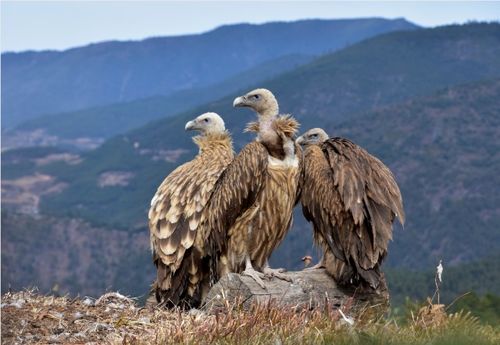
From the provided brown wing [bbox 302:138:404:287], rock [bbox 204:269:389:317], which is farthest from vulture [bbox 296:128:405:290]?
rock [bbox 204:269:389:317]

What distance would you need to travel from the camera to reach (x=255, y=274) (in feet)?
32.6

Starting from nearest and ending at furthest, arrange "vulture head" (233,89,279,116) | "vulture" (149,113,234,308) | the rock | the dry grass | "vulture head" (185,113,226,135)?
the dry grass → the rock → "vulture" (149,113,234,308) → "vulture head" (233,89,279,116) → "vulture head" (185,113,226,135)

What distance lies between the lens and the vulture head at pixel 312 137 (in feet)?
38.9

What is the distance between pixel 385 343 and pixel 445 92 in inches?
5462

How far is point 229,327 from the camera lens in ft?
25.9

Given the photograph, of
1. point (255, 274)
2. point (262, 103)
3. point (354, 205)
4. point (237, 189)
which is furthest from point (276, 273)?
point (262, 103)

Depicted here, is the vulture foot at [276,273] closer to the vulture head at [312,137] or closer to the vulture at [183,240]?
the vulture at [183,240]

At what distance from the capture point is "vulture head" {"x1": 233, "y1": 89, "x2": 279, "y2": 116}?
10.4m

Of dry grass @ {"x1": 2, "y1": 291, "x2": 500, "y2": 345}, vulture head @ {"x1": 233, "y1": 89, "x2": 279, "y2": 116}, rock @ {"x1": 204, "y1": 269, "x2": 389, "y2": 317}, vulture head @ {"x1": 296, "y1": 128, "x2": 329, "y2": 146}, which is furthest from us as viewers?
vulture head @ {"x1": 296, "y1": 128, "x2": 329, "y2": 146}

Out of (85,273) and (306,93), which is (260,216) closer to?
(85,273)

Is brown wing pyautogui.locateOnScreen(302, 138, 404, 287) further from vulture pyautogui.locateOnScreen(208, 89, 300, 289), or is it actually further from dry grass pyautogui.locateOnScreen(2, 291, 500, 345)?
dry grass pyautogui.locateOnScreen(2, 291, 500, 345)

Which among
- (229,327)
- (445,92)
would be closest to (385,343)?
(229,327)

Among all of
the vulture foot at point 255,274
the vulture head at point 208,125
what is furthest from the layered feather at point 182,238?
the vulture head at point 208,125

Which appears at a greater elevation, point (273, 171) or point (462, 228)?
point (273, 171)
